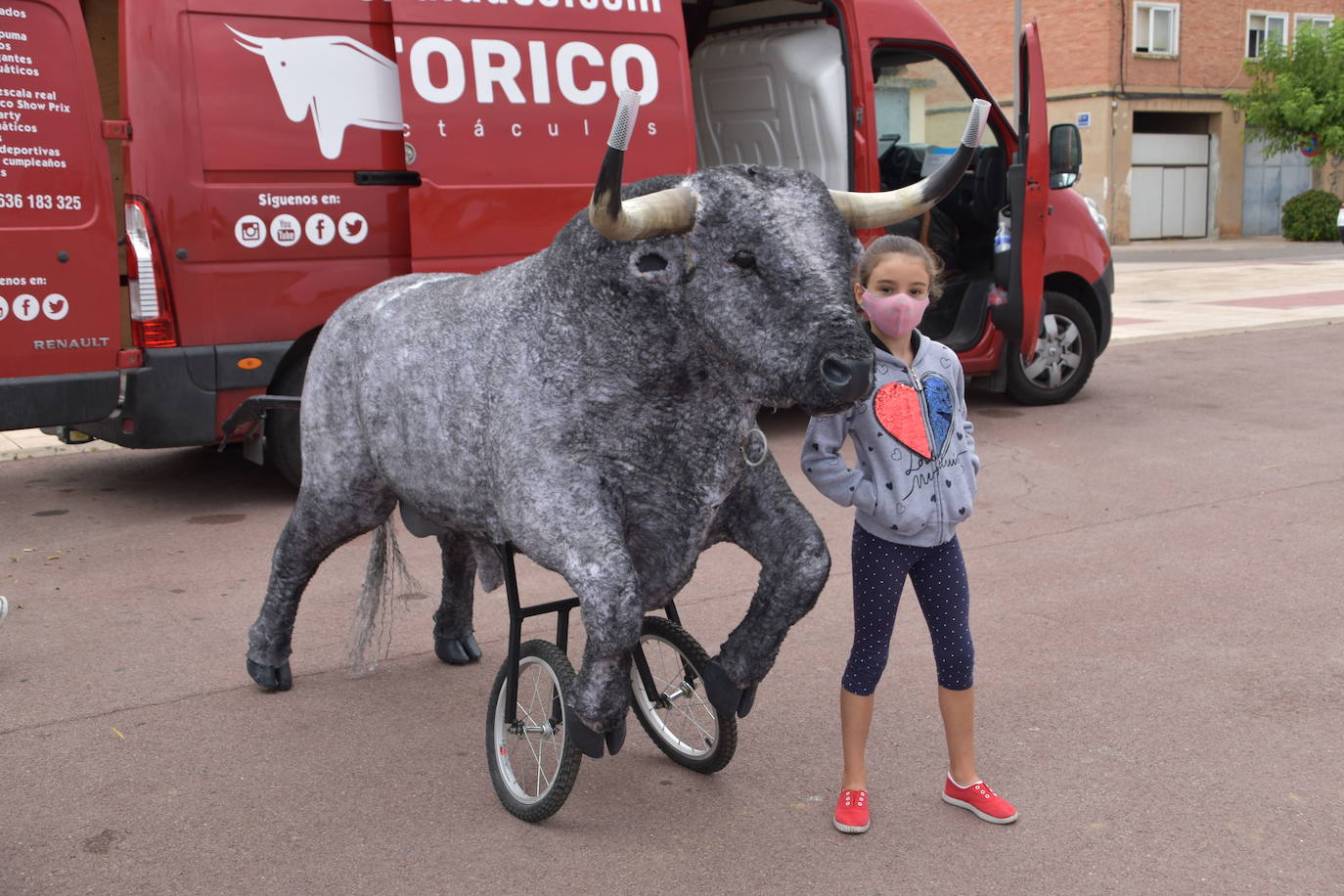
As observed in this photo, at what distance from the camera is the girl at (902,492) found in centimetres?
335

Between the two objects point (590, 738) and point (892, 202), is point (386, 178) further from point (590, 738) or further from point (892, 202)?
point (590, 738)

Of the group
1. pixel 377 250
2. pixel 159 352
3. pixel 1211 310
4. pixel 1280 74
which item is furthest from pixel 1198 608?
pixel 1280 74

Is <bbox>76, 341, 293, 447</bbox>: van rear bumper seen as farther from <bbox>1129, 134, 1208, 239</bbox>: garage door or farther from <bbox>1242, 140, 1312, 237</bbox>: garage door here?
<bbox>1242, 140, 1312, 237</bbox>: garage door

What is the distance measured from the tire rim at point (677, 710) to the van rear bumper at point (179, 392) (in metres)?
3.30

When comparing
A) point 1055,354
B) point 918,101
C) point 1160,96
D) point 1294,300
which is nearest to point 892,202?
point 918,101

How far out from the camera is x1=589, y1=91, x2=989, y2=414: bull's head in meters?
2.88

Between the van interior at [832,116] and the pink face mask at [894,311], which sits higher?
the van interior at [832,116]

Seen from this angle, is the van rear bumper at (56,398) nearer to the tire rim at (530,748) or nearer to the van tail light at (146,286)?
the van tail light at (146,286)

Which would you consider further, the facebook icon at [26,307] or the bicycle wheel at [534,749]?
the facebook icon at [26,307]

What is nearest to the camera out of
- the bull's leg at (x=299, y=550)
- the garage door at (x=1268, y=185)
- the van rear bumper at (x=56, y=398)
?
the bull's leg at (x=299, y=550)

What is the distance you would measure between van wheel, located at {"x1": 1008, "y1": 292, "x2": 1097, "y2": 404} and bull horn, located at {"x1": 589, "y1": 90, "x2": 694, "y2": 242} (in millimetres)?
6746

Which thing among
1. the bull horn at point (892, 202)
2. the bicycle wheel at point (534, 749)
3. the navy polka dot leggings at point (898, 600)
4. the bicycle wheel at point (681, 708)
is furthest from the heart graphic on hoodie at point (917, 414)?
the bicycle wheel at point (534, 749)

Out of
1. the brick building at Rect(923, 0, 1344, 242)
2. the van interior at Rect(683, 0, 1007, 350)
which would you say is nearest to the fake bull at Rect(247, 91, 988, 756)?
the van interior at Rect(683, 0, 1007, 350)

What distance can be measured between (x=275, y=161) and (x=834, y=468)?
4.11 metres
